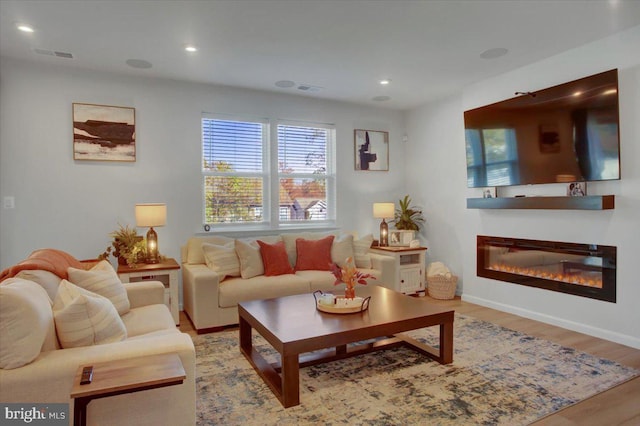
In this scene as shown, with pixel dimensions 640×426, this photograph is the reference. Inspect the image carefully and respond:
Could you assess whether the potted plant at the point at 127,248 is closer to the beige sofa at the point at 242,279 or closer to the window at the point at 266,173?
the beige sofa at the point at 242,279

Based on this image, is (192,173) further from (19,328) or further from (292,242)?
(19,328)

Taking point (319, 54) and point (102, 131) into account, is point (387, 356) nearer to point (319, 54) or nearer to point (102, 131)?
point (319, 54)

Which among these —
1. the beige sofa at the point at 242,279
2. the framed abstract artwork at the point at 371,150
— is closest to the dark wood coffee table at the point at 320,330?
the beige sofa at the point at 242,279

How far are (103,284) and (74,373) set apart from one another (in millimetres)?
1078

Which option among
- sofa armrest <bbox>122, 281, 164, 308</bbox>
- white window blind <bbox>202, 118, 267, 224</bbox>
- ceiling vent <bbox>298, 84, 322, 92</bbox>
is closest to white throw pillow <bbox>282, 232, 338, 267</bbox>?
white window blind <bbox>202, 118, 267, 224</bbox>

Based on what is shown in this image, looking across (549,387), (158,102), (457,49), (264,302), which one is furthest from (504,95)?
(158,102)

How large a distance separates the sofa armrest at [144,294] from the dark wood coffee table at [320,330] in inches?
27.7

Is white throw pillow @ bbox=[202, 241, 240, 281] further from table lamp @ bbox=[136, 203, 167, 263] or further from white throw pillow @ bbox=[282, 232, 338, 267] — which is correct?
white throw pillow @ bbox=[282, 232, 338, 267]

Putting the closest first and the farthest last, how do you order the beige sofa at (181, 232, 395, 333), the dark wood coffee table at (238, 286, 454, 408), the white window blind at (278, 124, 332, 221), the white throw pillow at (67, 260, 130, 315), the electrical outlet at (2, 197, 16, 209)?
the dark wood coffee table at (238, 286, 454, 408) < the white throw pillow at (67, 260, 130, 315) < the beige sofa at (181, 232, 395, 333) < the electrical outlet at (2, 197, 16, 209) < the white window blind at (278, 124, 332, 221)

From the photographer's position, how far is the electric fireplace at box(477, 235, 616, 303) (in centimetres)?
358

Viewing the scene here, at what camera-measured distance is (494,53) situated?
12.6 ft

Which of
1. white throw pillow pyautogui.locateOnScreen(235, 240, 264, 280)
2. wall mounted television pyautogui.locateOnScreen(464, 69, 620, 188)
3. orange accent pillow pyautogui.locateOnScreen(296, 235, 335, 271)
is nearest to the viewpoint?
wall mounted television pyautogui.locateOnScreen(464, 69, 620, 188)

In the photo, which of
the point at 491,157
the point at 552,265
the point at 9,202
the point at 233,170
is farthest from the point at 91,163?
the point at 552,265

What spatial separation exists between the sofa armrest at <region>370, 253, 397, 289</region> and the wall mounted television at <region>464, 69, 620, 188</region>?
141 centimetres
